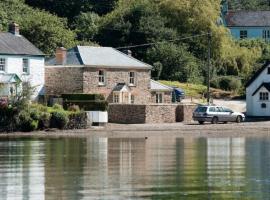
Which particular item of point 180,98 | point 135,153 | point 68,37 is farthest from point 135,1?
point 135,153

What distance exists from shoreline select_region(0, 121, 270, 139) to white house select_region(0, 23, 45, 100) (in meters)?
8.68

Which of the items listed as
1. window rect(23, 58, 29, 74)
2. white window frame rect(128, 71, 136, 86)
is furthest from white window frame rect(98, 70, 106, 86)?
window rect(23, 58, 29, 74)

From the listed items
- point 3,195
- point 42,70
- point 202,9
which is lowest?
point 3,195

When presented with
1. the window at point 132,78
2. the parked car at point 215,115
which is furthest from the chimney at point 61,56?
the parked car at point 215,115

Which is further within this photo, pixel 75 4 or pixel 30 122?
pixel 75 4

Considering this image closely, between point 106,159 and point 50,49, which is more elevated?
point 50,49

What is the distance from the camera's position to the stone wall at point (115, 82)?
89.7m

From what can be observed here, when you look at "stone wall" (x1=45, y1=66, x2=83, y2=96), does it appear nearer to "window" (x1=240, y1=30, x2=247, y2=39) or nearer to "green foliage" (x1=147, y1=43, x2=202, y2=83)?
"green foliage" (x1=147, y1=43, x2=202, y2=83)

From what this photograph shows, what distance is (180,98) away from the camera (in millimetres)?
100688

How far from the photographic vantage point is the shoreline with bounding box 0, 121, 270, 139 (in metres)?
74.6

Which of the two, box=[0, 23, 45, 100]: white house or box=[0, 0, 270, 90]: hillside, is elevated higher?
box=[0, 0, 270, 90]: hillside

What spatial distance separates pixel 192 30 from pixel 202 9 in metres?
3.56

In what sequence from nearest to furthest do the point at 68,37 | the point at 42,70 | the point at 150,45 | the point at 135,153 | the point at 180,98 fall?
the point at 135,153, the point at 42,70, the point at 180,98, the point at 68,37, the point at 150,45

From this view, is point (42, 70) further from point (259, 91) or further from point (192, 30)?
point (192, 30)
